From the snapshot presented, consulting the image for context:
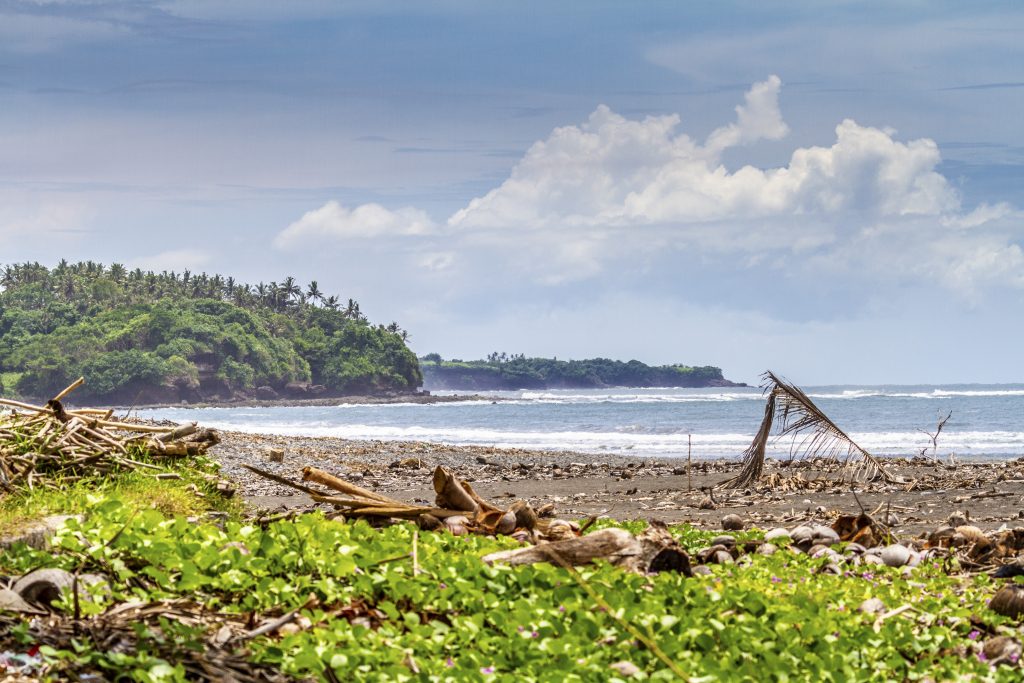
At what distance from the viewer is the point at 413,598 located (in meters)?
4.96

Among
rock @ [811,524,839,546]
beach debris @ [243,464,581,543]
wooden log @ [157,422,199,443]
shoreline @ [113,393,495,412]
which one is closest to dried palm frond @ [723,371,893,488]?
rock @ [811,524,839,546]

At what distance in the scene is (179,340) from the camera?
143 meters

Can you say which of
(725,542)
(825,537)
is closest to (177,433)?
(725,542)

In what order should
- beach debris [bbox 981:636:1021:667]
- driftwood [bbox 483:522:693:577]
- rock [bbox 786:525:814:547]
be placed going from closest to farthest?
beach debris [bbox 981:636:1021:667], driftwood [bbox 483:522:693:577], rock [bbox 786:525:814:547]

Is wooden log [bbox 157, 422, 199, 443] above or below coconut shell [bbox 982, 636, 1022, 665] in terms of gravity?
above

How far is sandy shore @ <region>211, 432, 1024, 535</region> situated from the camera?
12086 millimetres

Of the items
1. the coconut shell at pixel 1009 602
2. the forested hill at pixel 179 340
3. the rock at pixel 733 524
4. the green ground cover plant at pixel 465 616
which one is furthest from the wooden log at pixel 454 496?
the forested hill at pixel 179 340

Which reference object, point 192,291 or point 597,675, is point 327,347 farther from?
point 597,675

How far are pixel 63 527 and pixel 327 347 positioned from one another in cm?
16513

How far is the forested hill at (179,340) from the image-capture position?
137500mm

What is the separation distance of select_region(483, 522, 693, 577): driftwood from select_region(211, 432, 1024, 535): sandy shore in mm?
4431

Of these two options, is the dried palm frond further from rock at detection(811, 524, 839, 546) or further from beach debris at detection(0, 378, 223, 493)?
beach debris at detection(0, 378, 223, 493)

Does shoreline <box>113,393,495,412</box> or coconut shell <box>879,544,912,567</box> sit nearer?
coconut shell <box>879,544,912,567</box>

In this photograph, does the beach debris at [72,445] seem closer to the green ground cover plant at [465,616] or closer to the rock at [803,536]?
the green ground cover plant at [465,616]
